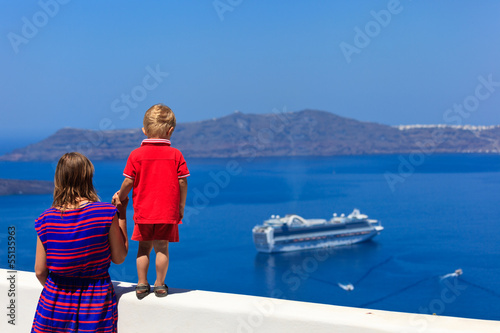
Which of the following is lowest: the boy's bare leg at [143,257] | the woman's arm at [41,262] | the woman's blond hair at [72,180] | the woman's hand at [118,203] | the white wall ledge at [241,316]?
the white wall ledge at [241,316]

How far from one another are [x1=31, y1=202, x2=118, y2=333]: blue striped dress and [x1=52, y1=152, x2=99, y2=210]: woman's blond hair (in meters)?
0.03

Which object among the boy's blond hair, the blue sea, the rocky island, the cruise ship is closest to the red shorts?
the boy's blond hair

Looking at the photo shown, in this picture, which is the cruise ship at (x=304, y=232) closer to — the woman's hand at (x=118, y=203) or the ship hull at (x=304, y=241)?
the ship hull at (x=304, y=241)

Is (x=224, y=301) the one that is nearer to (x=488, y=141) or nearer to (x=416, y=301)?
(x=416, y=301)

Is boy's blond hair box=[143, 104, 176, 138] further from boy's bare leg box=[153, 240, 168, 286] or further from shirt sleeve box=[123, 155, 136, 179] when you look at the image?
boy's bare leg box=[153, 240, 168, 286]

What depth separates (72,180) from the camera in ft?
5.16

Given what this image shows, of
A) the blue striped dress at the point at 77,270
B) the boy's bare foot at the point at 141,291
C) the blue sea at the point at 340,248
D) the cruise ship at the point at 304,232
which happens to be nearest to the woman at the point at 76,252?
the blue striped dress at the point at 77,270

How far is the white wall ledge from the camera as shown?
4.89ft

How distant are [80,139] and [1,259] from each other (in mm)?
58577

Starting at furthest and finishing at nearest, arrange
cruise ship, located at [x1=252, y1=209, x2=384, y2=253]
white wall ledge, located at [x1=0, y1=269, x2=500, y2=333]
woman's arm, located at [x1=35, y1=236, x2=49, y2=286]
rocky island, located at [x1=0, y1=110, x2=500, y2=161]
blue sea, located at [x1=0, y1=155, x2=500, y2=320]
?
rocky island, located at [x1=0, y1=110, x2=500, y2=161] → cruise ship, located at [x1=252, y1=209, x2=384, y2=253] → blue sea, located at [x1=0, y1=155, x2=500, y2=320] → woman's arm, located at [x1=35, y1=236, x2=49, y2=286] → white wall ledge, located at [x1=0, y1=269, x2=500, y2=333]

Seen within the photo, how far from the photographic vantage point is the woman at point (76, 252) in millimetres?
1579

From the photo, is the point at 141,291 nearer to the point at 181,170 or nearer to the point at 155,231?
the point at 155,231

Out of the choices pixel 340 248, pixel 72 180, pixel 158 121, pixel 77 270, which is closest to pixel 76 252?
pixel 77 270

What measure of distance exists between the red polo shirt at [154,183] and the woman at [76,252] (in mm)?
203
